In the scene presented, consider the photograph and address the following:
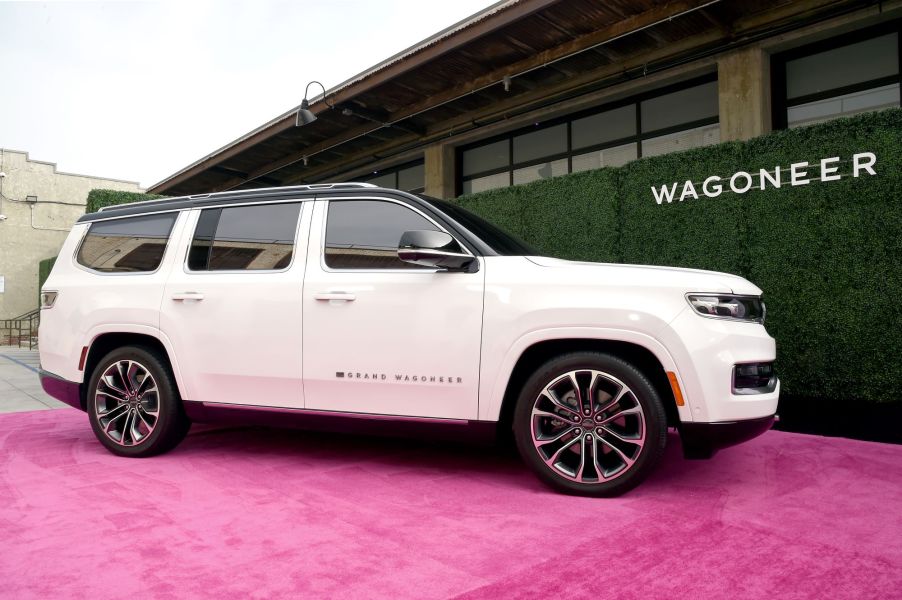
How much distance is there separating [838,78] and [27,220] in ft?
100

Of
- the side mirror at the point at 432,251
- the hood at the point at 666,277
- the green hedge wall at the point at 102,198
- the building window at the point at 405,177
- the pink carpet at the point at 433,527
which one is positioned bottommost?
the pink carpet at the point at 433,527

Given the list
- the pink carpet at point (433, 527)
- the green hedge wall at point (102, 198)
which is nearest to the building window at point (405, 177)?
the green hedge wall at point (102, 198)

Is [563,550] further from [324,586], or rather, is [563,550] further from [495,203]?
[495,203]

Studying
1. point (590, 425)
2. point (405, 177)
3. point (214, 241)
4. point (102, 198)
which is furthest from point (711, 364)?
point (102, 198)

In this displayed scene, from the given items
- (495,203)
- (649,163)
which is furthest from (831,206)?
(495,203)

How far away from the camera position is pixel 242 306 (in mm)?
4332

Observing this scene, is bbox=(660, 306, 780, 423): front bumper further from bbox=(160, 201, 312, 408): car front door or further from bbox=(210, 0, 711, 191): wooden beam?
bbox=(210, 0, 711, 191): wooden beam

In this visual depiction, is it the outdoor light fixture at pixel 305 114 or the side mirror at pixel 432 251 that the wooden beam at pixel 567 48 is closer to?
the outdoor light fixture at pixel 305 114

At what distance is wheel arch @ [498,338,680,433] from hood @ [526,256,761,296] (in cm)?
36

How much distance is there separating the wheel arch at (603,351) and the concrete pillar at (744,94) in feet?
20.3

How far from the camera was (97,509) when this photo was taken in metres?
3.39

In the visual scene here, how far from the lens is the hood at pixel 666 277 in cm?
348

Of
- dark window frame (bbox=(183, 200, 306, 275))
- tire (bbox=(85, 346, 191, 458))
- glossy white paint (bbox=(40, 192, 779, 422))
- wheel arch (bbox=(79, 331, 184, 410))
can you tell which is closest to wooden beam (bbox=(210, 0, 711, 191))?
glossy white paint (bbox=(40, 192, 779, 422))

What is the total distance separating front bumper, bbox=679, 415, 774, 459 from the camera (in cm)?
337
